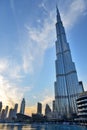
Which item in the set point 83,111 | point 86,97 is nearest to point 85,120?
point 83,111

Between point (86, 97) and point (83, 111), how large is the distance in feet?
44.8

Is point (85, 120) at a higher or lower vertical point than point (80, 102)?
lower

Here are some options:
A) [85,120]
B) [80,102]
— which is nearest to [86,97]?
[80,102]

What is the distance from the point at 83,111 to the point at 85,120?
8.14m

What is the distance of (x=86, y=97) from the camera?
14738cm

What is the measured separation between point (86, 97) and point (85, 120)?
21.2m

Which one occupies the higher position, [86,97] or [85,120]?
[86,97]

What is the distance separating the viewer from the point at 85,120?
146000 mm

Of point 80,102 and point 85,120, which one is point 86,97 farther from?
point 85,120

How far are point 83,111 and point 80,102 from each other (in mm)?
9432

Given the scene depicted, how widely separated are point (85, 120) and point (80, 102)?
1715cm

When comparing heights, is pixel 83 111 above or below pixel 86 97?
below

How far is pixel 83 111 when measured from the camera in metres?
148

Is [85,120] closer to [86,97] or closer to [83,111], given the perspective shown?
[83,111]
